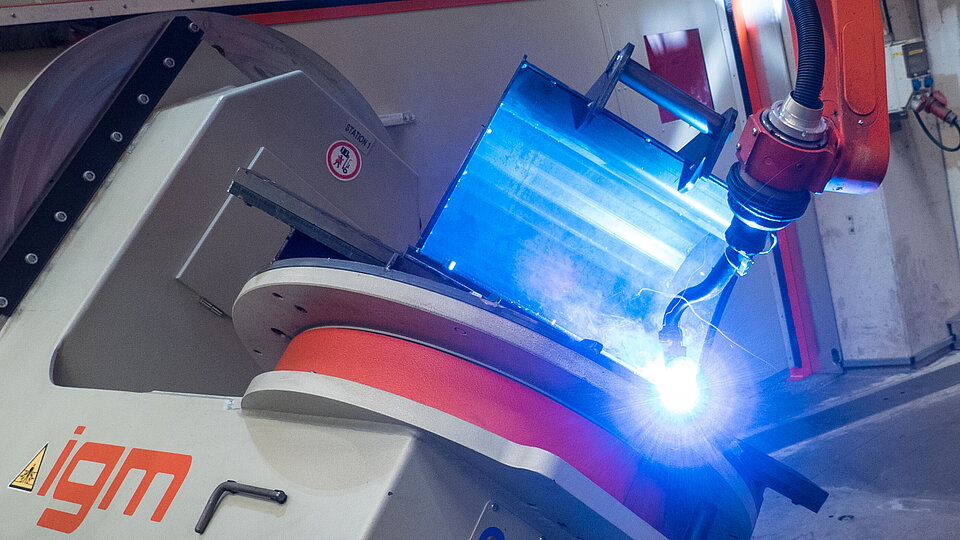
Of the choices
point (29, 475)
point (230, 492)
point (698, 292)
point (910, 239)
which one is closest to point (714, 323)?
point (698, 292)

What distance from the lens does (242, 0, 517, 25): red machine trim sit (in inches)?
88.6

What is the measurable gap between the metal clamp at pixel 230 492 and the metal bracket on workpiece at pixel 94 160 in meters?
0.85

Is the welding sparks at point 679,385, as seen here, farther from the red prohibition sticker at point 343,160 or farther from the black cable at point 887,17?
the black cable at point 887,17

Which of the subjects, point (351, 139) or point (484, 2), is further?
point (484, 2)

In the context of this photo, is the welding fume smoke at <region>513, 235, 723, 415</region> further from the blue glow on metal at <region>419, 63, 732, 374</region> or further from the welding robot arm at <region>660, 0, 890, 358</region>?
the welding robot arm at <region>660, 0, 890, 358</region>

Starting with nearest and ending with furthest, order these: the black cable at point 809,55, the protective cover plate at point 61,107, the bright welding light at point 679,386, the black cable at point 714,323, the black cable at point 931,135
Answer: the black cable at point 809,55
the bright welding light at point 679,386
the black cable at point 714,323
the protective cover plate at point 61,107
the black cable at point 931,135

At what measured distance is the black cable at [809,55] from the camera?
2.55 ft

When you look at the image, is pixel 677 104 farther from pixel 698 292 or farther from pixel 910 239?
pixel 910 239

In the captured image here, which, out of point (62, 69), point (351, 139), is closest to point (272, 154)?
point (351, 139)

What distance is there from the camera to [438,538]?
2.52ft

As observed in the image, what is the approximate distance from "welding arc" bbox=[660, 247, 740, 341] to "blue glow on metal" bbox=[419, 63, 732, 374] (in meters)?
0.13

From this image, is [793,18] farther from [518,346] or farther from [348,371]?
[348,371]

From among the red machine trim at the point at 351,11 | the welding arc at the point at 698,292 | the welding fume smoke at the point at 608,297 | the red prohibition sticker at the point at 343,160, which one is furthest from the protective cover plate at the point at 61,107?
the welding arc at the point at 698,292

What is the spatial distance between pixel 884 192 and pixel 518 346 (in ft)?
7.57
